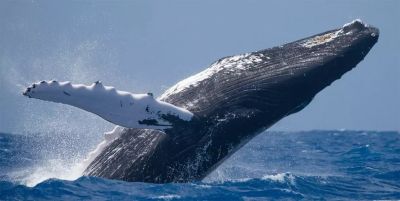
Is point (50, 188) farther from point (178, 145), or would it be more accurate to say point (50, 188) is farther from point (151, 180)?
point (178, 145)

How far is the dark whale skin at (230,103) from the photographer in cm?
553

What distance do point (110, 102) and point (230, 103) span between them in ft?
4.22

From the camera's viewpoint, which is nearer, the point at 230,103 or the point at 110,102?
the point at 110,102

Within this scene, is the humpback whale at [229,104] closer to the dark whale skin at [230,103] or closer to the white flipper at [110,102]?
the dark whale skin at [230,103]

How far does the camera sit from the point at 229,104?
5.64 meters

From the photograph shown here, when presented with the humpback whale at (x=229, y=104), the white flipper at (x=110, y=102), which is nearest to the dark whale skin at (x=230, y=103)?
the humpback whale at (x=229, y=104)

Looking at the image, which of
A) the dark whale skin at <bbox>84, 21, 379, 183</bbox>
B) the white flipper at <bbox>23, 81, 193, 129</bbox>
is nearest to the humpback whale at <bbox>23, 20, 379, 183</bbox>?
the dark whale skin at <bbox>84, 21, 379, 183</bbox>

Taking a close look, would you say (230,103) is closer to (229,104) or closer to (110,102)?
(229,104)

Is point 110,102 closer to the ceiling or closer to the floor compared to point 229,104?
closer to the floor

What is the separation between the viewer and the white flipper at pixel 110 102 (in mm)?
4785

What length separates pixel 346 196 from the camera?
696 cm

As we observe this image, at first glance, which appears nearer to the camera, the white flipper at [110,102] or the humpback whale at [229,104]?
the white flipper at [110,102]

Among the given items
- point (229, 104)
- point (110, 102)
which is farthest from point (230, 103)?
point (110, 102)

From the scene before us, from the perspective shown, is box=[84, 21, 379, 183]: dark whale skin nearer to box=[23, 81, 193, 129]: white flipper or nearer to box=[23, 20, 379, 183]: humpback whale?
box=[23, 20, 379, 183]: humpback whale
